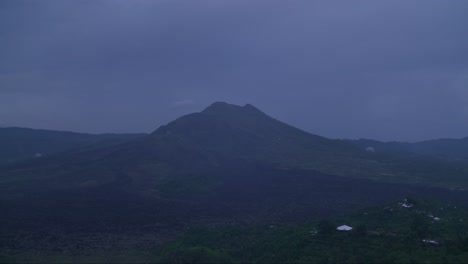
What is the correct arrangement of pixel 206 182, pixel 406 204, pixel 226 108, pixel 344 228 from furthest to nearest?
pixel 226 108 → pixel 206 182 → pixel 406 204 → pixel 344 228

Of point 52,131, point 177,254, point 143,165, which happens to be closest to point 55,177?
point 143,165

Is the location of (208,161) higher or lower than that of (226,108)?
lower

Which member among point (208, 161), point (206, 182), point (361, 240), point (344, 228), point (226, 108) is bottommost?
point (361, 240)

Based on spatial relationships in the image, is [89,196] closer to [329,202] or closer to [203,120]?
[329,202]

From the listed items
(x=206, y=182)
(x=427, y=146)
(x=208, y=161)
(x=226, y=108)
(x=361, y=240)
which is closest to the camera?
(x=361, y=240)

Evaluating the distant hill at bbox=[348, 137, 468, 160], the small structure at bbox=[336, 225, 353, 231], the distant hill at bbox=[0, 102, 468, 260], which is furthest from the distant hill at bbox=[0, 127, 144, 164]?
the distant hill at bbox=[348, 137, 468, 160]

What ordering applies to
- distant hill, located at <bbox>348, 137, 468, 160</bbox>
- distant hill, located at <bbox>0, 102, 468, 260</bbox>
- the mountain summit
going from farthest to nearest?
distant hill, located at <bbox>348, 137, 468, 160</bbox> < the mountain summit < distant hill, located at <bbox>0, 102, 468, 260</bbox>

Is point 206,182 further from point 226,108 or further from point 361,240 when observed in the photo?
point 226,108

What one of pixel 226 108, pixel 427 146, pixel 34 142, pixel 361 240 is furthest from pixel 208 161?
pixel 427 146

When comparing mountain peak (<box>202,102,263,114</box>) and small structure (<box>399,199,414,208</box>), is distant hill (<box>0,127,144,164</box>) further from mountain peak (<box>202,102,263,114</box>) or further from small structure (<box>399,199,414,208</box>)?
small structure (<box>399,199,414,208</box>)
